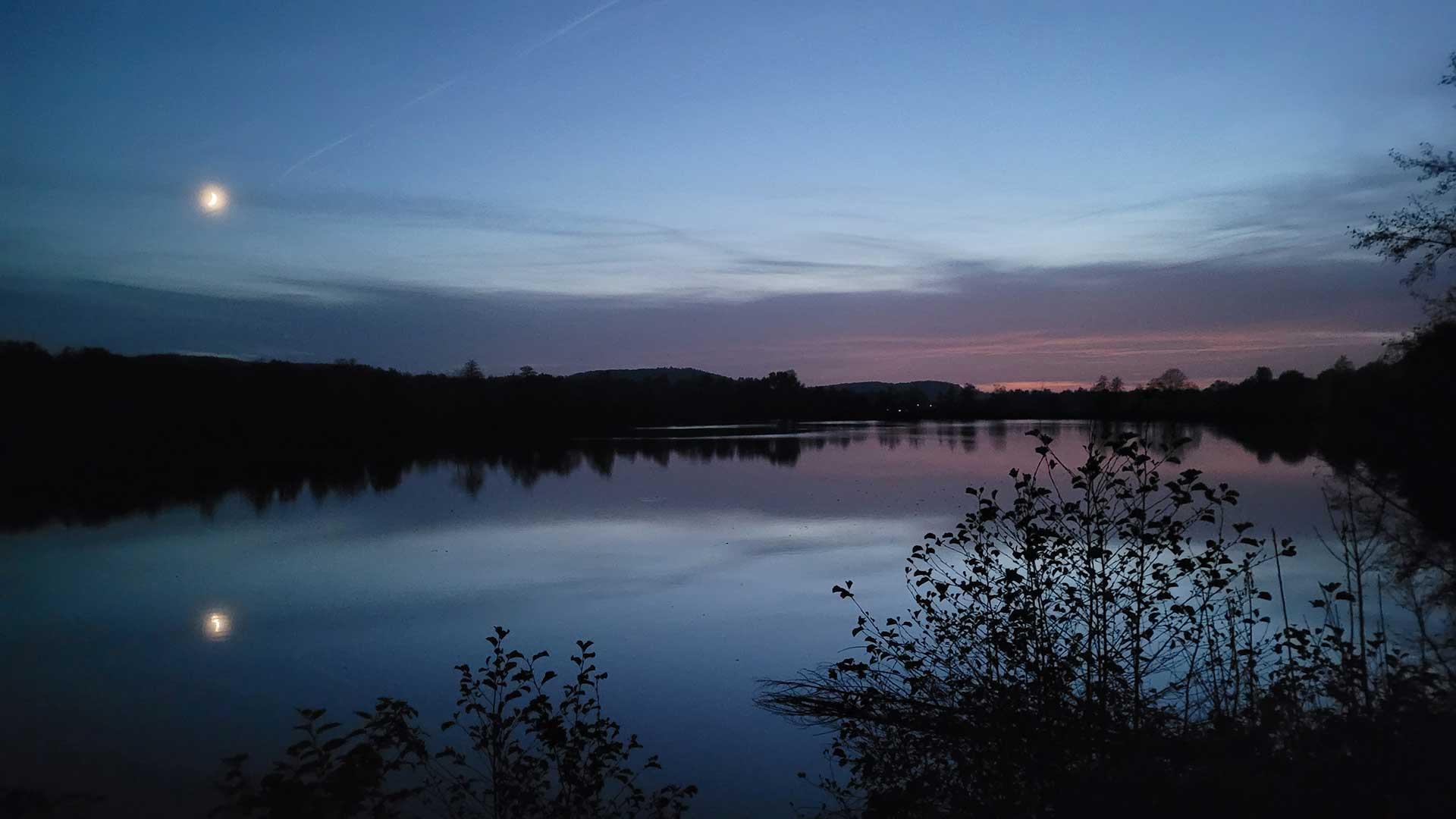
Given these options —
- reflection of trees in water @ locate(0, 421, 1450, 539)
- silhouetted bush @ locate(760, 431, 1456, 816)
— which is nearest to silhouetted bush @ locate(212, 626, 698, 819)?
silhouetted bush @ locate(760, 431, 1456, 816)

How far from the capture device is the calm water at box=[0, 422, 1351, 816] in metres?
7.73

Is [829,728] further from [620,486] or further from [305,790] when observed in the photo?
[620,486]

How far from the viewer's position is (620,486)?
102ft

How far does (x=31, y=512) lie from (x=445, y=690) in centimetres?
2235

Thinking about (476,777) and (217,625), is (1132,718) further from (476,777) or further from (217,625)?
(217,625)

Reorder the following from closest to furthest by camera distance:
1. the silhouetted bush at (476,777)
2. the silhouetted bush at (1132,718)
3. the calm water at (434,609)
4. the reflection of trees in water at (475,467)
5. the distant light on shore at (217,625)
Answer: the silhouetted bush at (1132,718)
the silhouetted bush at (476,777)
the calm water at (434,609)
the distant light on shore at (217,625)
the reflection of trees in water at (475,467)

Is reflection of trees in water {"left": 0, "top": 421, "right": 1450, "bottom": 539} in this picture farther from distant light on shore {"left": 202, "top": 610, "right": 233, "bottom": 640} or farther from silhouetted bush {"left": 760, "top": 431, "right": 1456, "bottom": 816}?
distant light on shore {"left": 202, "top": 610, "right": 233, "bottom": 640}

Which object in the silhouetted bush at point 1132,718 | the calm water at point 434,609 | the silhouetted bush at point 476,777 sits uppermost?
the silhouetted bush at point 1132,718

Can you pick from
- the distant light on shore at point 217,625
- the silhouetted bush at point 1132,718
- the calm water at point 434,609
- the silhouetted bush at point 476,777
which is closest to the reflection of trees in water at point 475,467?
the silhouetted bush at point 1132,718

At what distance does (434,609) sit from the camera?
12.8m

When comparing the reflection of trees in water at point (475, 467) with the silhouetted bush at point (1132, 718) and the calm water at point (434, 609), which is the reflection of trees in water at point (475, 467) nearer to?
the silhouetted bush at point (1132, 718)

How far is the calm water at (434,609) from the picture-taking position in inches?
304

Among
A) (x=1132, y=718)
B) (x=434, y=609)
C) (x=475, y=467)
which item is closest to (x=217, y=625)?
(x=434, y=609)

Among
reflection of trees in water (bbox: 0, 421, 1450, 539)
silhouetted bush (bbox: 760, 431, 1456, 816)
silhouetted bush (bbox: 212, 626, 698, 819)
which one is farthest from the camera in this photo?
reflection of trees in water (bbox: 0, 421, 1450, 539)
